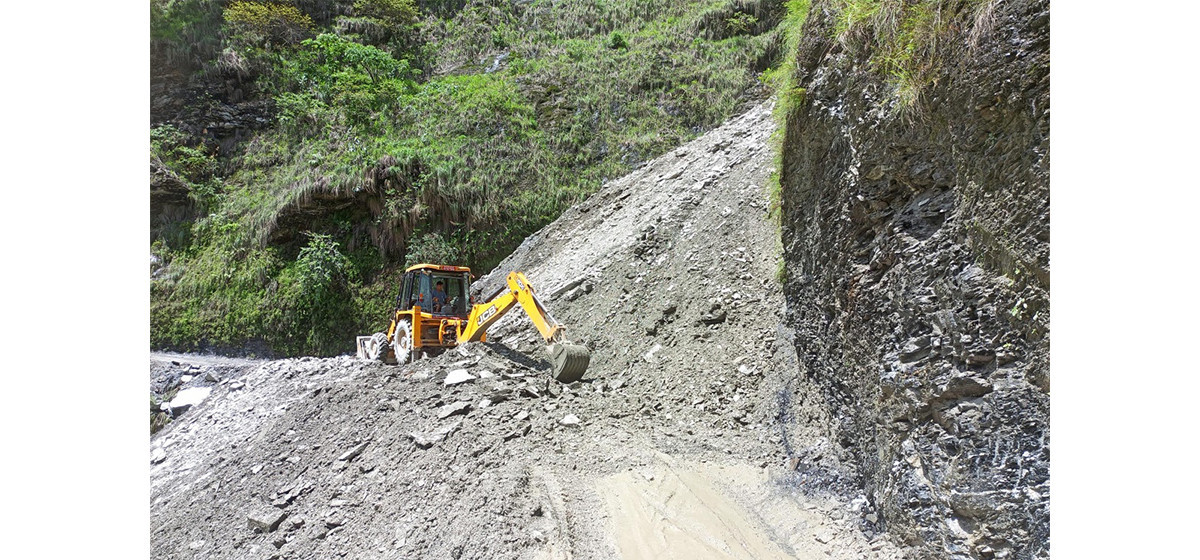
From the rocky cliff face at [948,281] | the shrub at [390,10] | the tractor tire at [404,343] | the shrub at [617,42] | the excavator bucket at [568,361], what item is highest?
the shrub at [390,10]

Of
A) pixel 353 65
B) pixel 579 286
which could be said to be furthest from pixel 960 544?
pixel 353 65

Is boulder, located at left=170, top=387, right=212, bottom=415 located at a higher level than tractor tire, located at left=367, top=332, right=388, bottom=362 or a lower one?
lower

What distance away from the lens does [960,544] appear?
10.1 feet

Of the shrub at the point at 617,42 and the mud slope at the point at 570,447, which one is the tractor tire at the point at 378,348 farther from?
the shrub at the point at 617,42

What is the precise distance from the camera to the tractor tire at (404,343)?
8617mm

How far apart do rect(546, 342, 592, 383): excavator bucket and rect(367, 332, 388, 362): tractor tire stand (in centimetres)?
371

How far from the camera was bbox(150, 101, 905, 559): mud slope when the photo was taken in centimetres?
425

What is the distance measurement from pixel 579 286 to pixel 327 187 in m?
10.5

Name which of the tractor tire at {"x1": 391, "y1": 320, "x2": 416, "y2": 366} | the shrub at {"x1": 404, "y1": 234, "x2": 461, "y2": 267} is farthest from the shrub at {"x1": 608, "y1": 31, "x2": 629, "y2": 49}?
the tractor tire at {"x1": 391, "y1": 320, "x2": 416, "y2": 366}

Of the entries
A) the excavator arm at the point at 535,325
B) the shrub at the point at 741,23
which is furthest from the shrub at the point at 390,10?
the excavator arm at the point at 535,325

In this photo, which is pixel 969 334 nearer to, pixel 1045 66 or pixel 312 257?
pixel 1045 66

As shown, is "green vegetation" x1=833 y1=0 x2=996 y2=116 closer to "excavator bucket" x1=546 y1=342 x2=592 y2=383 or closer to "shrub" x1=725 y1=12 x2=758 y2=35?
"excavator bucket" x1=546 y1=342 x2=592 y2=383

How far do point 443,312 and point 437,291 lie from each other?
0.32 m

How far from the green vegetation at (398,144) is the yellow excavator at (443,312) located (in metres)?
6.13
